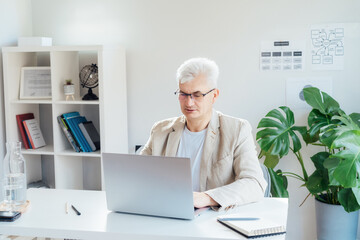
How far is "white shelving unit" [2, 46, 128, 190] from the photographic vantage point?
3564 mm

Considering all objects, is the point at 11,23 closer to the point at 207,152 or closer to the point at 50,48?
the point at 50,48

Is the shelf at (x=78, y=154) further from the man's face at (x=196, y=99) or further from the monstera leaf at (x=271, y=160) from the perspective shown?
the man's face at (x=196, y=99)

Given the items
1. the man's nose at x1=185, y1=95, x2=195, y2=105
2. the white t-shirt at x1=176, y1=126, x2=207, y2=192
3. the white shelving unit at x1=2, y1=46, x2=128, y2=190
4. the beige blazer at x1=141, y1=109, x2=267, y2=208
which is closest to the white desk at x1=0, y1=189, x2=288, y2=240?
the beige blazer at x1=141, y1=109, x2=267, y2=208

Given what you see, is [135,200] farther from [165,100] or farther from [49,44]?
[49,44]

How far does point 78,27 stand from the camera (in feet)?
13.1

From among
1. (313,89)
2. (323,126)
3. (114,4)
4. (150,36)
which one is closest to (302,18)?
(313,89)

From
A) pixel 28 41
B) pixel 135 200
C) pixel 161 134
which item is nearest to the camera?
pixel 135 200

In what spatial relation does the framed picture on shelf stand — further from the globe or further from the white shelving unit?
the globe

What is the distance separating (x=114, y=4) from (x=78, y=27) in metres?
0.38

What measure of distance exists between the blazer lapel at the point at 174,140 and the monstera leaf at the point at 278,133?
974 mm

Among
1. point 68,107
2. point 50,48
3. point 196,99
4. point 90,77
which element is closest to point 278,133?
point 196,99

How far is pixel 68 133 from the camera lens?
3.68 m

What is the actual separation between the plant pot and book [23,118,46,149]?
2.26 m

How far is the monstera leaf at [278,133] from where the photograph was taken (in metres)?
3.36
